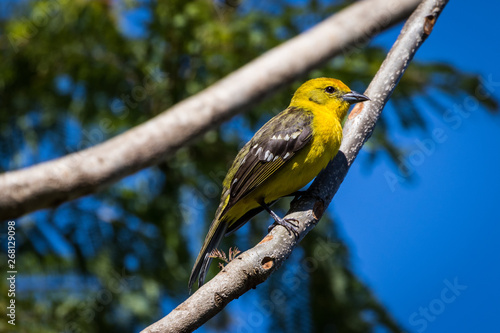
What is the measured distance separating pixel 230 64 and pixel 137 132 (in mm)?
2118

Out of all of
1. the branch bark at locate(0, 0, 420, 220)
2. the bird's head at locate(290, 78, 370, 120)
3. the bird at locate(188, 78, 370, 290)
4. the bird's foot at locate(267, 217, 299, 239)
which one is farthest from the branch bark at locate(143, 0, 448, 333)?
the bird's head at locate(290, 78, 370, 120)

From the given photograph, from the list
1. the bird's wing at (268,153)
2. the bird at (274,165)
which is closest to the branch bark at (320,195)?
the bird at (274,165)

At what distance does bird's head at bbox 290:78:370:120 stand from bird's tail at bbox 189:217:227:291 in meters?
1.57

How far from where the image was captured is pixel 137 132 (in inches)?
129

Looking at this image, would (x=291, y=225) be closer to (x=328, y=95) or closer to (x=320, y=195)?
(x=320, y=195)

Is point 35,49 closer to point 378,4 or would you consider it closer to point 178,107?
point 178,107

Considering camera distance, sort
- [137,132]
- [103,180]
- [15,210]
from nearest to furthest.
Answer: [15,210] < [103,180] < [137,132]

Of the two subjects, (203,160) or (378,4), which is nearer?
(378,4)

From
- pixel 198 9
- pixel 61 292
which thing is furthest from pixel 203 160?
pixel 61 292

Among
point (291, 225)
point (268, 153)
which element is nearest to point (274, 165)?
point (268, 153)

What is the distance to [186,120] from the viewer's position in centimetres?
341

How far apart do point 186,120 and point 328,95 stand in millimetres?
2167

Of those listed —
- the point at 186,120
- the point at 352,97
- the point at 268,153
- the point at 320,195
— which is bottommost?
the point at 320,195

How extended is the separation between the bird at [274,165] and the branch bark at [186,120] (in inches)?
23.7
